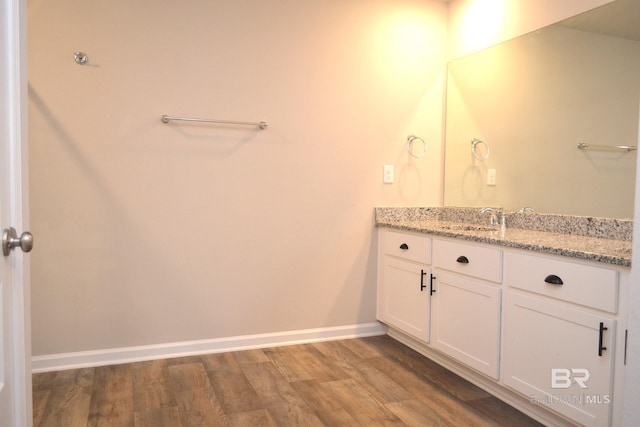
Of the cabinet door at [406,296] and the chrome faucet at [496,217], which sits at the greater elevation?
the chrome faucet at [496,217]

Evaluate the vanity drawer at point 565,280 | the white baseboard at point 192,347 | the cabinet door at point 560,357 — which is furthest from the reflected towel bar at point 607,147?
the white baseboard at point 192,347

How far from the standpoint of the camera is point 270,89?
2979mm

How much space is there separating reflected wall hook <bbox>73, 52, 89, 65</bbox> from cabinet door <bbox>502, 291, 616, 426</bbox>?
7.92 feet

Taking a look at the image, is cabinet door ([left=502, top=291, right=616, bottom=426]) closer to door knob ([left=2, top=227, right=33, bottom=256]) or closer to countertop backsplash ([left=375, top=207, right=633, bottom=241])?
countertop backsplash ([left=375, top=207, right=633, bottom=241])

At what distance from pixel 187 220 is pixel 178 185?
21cm

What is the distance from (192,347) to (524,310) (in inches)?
72.2

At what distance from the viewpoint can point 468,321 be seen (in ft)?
7.99

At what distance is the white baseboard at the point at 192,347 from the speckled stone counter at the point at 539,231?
747 mm

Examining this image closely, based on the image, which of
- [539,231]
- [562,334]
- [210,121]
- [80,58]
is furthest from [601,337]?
[80,58]

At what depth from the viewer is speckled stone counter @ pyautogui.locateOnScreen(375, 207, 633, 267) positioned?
6.21 ft

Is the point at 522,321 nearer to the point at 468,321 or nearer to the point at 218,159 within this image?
the point at 468,321

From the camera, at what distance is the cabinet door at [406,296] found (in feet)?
9.13

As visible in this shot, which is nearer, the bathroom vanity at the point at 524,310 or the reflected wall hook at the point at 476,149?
the bathroom vanity at the point at 524,310

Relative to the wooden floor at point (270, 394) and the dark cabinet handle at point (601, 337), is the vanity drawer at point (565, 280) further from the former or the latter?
the wooden floor at point (270, 394)
